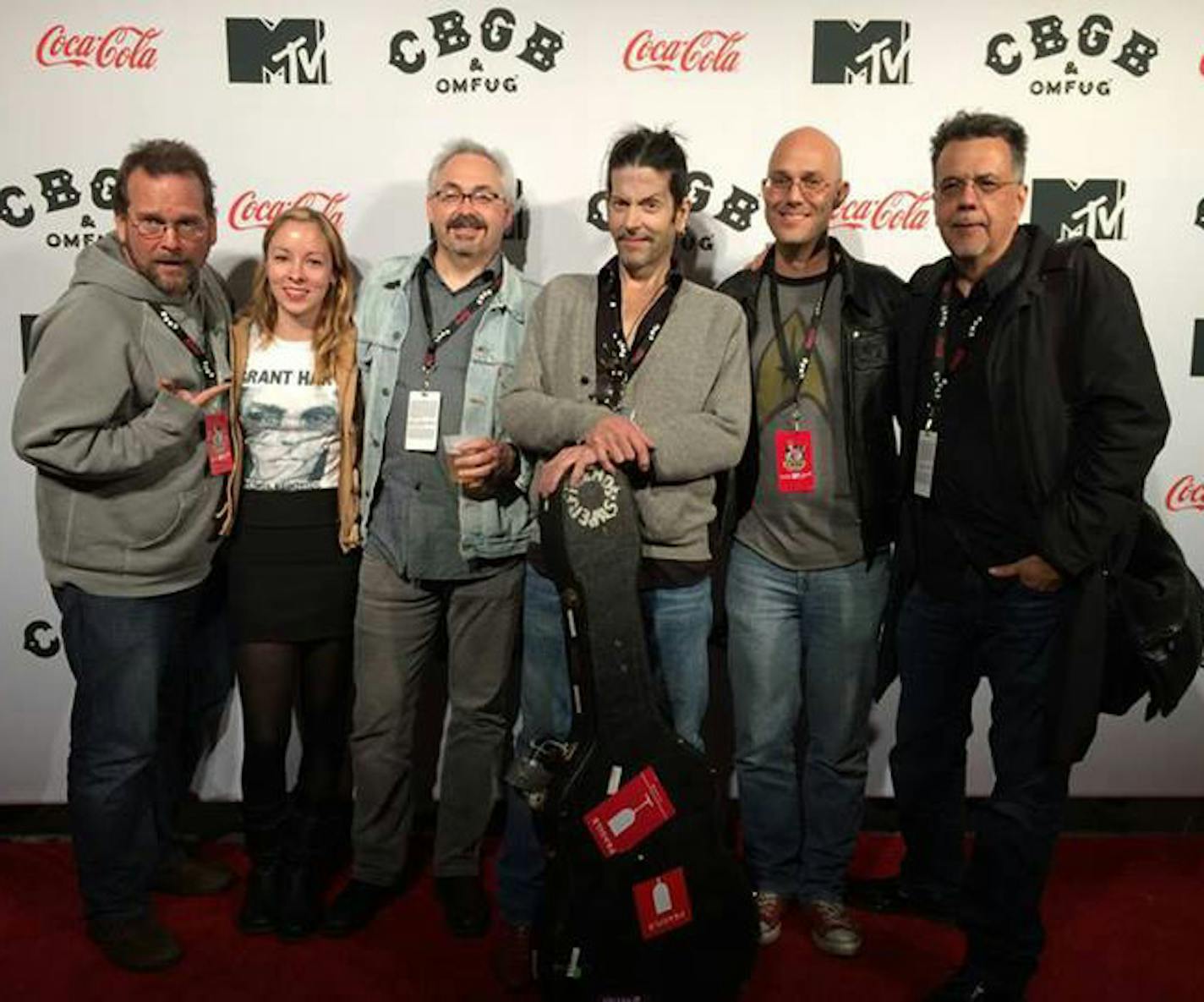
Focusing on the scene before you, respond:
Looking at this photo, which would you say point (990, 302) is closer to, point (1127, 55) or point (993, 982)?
point (1127, 55)

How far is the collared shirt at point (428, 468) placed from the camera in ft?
7.33

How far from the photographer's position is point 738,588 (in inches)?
91.0

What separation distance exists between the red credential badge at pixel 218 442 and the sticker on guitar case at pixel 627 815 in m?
1.04

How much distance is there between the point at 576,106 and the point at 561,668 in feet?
4.69

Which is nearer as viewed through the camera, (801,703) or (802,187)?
Answer: (802,187)

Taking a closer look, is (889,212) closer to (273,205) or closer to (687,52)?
(687,52)

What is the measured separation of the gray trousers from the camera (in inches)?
91.3

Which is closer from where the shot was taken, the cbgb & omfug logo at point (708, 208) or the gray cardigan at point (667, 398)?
the gray cardigan at point (667, 398)

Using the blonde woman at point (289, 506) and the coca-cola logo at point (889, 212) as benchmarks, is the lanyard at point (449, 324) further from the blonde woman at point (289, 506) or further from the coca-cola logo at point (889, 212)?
the coca-cola logo at point (889, 212)

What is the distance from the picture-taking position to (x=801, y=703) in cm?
236

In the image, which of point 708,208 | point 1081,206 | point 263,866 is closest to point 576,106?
point 708,208

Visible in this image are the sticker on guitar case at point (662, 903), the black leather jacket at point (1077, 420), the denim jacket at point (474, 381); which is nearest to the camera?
the black leather jacket at point (1077, 420)

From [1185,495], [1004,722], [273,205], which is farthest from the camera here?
[1185,495]

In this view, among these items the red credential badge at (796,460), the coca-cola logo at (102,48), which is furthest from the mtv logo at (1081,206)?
the coca-cola logo at (102,48)
